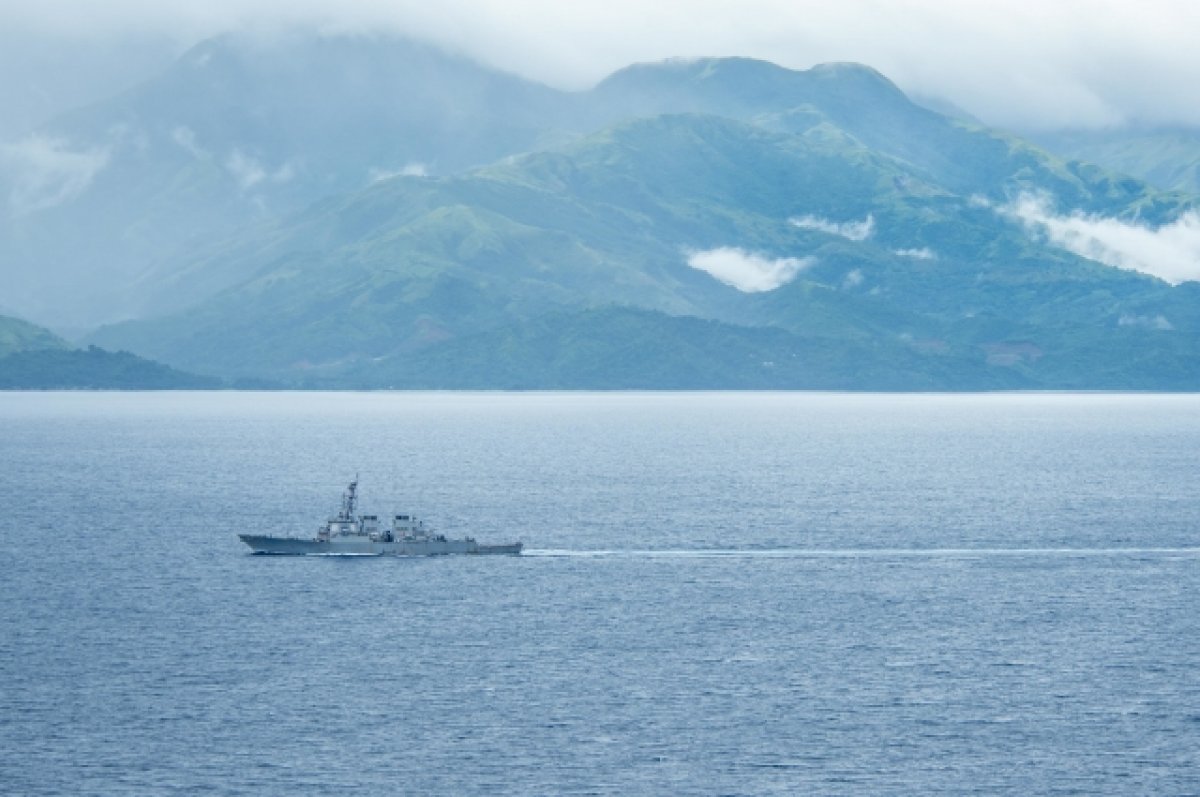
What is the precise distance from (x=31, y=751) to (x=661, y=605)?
6845cm

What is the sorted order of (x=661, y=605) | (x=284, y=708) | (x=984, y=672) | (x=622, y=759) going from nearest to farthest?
(x=622, y=759) → (x=284, y=708) → (x=984, y=672) → (x=661, y=605)

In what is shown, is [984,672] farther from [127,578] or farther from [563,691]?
[127,578]

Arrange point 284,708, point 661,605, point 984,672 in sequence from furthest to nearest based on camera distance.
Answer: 1. point 661,605
2. point 984,672
3. point 284,708

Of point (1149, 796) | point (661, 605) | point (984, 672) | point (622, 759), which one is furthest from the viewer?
point (661, 605)

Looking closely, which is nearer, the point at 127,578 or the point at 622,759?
the point at 622,759

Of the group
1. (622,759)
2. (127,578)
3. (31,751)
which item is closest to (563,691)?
(622,759)

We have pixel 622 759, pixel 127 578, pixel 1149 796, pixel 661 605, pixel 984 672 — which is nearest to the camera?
pixel 1149 796

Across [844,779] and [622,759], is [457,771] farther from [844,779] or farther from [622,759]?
[844,779]

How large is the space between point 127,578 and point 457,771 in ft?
269

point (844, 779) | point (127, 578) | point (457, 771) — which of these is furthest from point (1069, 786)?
point (127, 578)

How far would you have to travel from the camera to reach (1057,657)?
476 ft

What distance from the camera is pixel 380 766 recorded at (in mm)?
114875

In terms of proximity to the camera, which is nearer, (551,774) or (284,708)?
(551,774)

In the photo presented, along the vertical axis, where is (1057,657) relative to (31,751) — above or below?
above
